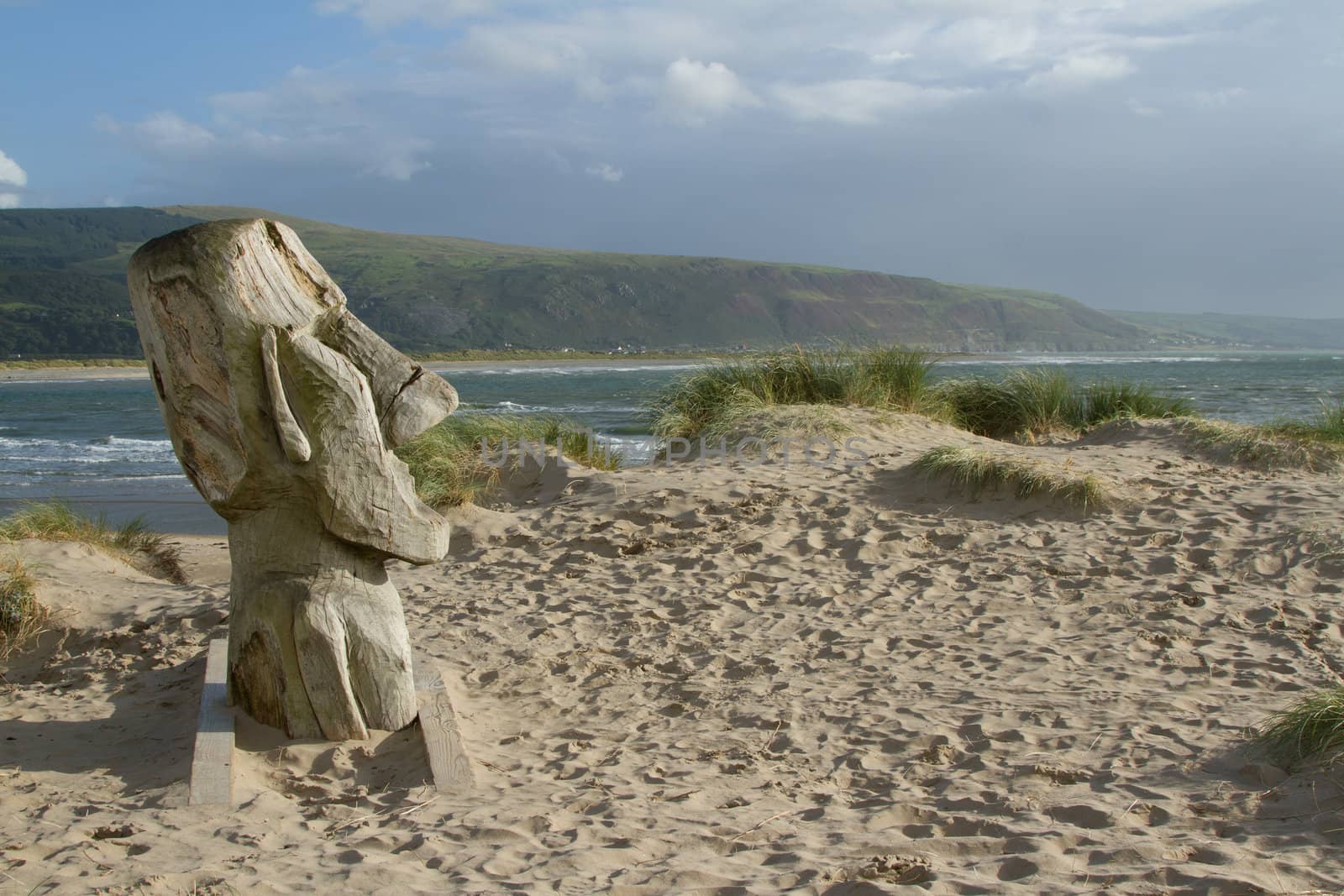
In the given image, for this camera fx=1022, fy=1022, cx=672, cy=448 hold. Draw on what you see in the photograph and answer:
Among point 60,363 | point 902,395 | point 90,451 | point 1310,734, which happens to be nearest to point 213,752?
point 1310,734

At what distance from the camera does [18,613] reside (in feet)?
18.3

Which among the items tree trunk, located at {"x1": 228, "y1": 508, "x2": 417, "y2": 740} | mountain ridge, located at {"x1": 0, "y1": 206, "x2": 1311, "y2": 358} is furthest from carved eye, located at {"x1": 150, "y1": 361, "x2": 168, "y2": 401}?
mountain ridge, located at {"x1": 0, "y1": 206, "x2": 1311, "y2": 358}

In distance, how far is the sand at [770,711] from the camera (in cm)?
285

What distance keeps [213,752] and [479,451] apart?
6926mm

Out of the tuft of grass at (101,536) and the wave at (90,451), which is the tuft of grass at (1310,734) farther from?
the wave at (90,451)

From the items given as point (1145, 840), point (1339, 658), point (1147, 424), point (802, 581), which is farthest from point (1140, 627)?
point (1147, 424)

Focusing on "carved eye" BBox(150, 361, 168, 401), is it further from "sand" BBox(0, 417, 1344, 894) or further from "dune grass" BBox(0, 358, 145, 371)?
"dune grass" BBox(0, 358, 145, 371)

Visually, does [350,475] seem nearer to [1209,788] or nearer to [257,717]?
[257,717]

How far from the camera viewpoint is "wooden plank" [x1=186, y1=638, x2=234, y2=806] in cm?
341

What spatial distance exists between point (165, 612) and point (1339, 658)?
611 cm

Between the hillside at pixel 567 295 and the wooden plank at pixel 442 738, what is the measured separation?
8737cm

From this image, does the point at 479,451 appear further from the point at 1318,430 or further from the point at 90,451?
the point at 90,451

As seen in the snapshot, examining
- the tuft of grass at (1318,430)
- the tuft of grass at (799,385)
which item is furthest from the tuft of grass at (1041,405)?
the tuft of grass at (1318,430)

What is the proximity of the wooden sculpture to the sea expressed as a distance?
224 inches
